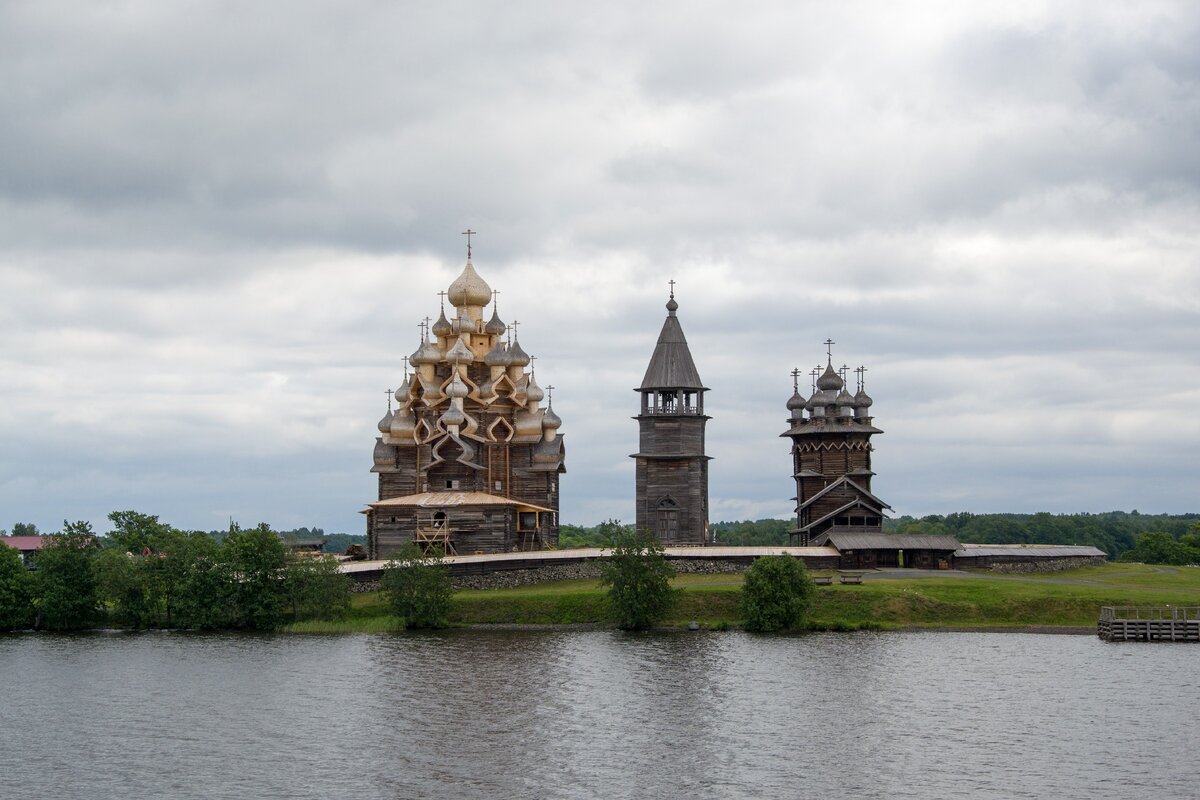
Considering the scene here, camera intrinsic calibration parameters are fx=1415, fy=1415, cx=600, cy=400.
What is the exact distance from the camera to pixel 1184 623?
58375 mm

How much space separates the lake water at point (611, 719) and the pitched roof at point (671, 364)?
26.6m

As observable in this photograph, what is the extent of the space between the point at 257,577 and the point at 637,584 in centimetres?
1833

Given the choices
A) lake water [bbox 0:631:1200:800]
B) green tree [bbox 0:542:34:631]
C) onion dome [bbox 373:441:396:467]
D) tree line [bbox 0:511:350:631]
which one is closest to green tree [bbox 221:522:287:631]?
tree line [bbox 0:511:350:631]

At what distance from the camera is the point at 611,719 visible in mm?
41750

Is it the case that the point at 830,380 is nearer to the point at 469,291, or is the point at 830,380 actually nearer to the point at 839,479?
the point at 839,479

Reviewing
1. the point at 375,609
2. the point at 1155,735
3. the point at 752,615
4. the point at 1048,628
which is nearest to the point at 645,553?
the point at 752,615

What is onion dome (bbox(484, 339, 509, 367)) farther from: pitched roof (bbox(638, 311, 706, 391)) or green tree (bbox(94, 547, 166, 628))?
green tree (bbox(94, 547, 166, 628))

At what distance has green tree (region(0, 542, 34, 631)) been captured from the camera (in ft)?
220

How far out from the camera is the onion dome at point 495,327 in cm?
8862

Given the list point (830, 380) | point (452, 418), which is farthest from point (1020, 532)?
point (452, 418)

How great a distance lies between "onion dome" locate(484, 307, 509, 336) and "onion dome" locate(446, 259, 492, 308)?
44.9 inches

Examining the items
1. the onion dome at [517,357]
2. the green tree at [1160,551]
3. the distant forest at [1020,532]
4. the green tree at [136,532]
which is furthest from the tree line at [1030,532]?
the green tree at [136,532]

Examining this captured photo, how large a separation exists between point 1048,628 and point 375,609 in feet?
100

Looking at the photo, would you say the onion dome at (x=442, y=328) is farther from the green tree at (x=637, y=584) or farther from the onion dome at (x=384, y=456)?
the green tree at (x=637, y=584)
